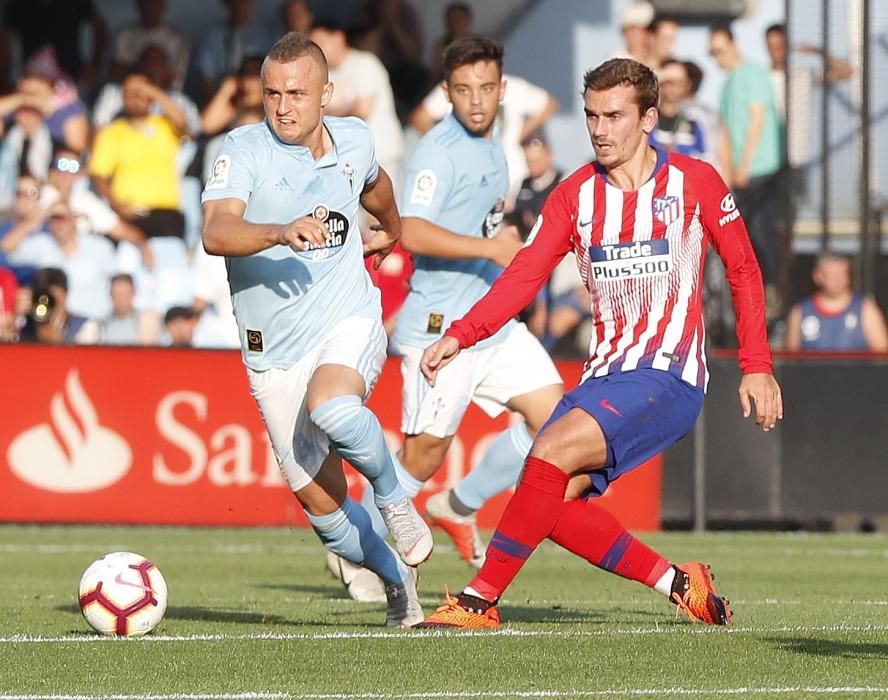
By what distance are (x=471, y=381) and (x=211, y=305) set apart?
678cm

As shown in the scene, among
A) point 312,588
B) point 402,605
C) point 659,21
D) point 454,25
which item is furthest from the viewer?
point 454,25

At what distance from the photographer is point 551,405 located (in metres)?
9.56

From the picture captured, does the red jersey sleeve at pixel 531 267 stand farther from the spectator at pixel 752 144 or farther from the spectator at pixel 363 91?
the spectator at pixel 363 91

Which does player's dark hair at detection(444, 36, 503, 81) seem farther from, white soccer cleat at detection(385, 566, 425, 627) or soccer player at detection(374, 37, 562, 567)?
white soccer cleat at detection(385, 566, 425, 627)

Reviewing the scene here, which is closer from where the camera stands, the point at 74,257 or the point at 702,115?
the point at 74,257

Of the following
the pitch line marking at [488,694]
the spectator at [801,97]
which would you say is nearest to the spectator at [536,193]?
the spectator at [801,97]

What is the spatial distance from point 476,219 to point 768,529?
5973 mm

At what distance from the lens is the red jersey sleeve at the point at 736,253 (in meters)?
6.95

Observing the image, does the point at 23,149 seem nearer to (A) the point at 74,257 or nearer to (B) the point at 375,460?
(A) the point at 74,257

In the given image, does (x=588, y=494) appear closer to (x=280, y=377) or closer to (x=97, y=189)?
(x=280, y=377)

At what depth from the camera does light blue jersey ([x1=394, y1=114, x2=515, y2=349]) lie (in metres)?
9.31

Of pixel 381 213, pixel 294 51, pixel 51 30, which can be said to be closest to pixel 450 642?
pixel 381 213

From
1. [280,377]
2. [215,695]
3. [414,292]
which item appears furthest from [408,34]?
[215,695]

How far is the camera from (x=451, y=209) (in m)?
9.36
